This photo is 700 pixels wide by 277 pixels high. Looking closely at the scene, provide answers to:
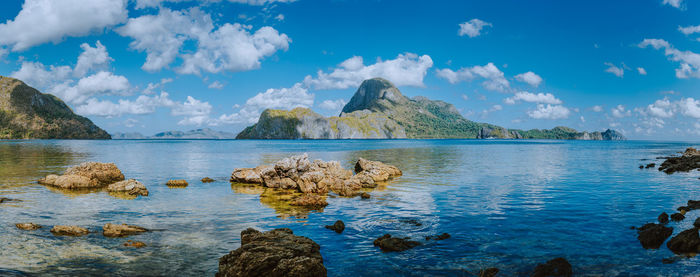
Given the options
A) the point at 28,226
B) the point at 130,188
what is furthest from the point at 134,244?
the point at 130,188

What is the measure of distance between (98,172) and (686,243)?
1851 inches

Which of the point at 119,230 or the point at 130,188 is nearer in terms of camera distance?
the point at 119,230

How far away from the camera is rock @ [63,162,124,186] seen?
127ft

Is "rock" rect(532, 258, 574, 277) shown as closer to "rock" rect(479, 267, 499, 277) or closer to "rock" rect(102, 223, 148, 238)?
"rock" rect(479, 267, 499, 277)

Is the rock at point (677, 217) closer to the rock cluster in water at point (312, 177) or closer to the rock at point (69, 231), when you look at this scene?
the rock cluster in water at point (312, 177)

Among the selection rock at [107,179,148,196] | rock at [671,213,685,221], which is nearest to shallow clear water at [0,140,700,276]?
rock at [671,213,685,221]

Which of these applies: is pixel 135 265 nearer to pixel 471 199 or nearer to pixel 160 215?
pixel 160 215

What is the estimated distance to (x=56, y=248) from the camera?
16.5m

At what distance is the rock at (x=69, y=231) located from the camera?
1869cm

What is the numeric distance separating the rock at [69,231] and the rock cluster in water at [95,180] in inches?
534

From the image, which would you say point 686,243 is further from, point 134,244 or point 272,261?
point 134,244

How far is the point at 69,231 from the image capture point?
18.8 m

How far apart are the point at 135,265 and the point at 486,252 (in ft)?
47.1

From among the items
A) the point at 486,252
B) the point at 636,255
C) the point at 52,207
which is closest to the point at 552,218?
the point at 636,255
